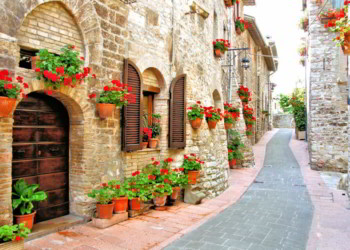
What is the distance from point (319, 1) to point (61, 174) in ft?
42.8

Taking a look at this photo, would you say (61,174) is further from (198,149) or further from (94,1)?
(198,149)

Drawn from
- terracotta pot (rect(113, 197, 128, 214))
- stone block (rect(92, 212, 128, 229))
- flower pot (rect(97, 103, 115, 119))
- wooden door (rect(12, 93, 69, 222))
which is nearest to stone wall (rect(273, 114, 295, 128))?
terracotta pot (rect(113, 197, 128, 214))

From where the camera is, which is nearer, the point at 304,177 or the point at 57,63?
the point at 57,63

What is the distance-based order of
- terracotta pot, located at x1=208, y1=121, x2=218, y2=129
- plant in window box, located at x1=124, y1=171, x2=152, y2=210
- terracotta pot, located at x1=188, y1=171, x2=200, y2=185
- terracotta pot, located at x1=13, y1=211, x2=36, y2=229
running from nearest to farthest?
terracotta pot, located at x1=13, y1=211, x2=36, y2=229 < plant in window box, located at x1=124, y1=171, x2=152, y2=210 < terracotta pot, located at x1=188, y1=171, x2=200, y2=185 < terracotta pot, located at x1=208, y1=121, x2=218, y2=129

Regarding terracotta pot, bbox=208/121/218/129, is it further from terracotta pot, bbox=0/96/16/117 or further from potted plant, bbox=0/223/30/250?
potted plant, bbox=0/223/30/250

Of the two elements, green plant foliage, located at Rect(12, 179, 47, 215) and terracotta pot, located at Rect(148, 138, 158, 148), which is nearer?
green plant foliage, located at Rect(12, 179, 47, 215)

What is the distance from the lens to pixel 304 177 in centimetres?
1119

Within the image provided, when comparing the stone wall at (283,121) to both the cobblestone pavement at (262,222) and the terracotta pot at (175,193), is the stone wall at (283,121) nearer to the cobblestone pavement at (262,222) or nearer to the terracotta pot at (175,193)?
the cobblestone pavement at (262,222)

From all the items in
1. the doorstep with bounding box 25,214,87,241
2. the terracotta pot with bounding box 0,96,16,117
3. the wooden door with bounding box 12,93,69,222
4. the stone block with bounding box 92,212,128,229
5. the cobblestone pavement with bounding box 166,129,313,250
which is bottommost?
the cobblestone pavement with bounding box 166,129,313,250

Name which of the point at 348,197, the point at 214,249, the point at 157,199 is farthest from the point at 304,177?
the point at 214,249

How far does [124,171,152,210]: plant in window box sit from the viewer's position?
577 centimetres

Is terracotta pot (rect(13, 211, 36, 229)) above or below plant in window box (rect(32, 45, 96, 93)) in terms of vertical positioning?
below

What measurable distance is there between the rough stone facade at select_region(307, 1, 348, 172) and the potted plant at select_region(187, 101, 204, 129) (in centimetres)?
683

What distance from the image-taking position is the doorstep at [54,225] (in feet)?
14.8
